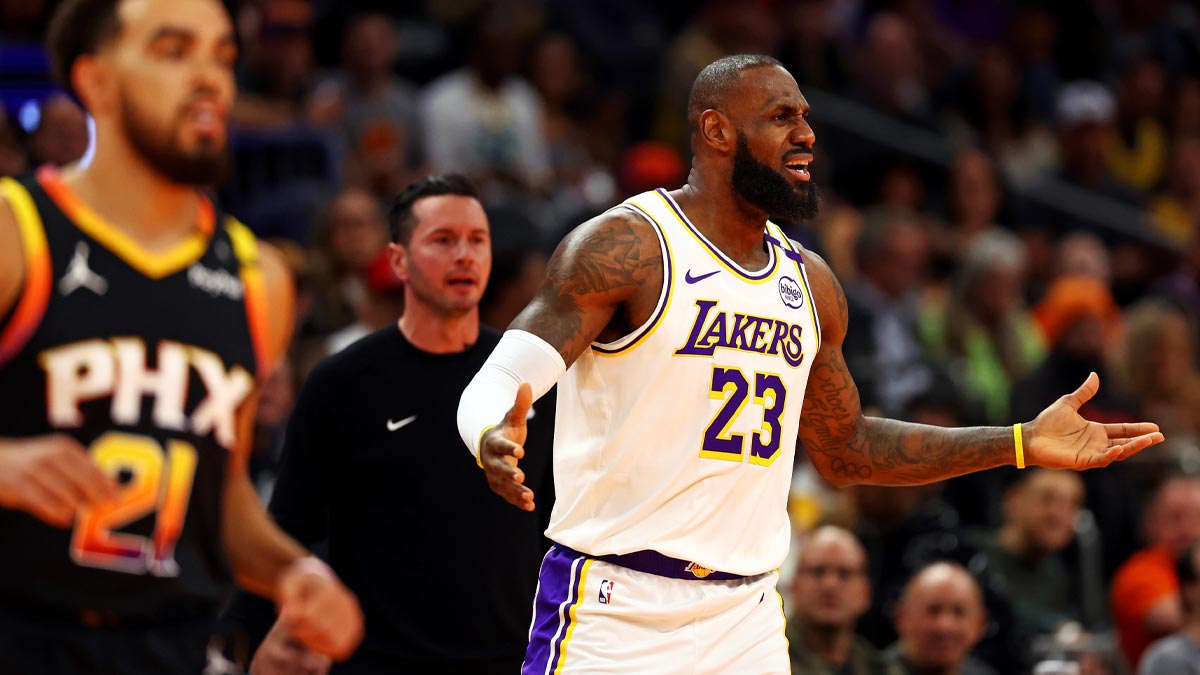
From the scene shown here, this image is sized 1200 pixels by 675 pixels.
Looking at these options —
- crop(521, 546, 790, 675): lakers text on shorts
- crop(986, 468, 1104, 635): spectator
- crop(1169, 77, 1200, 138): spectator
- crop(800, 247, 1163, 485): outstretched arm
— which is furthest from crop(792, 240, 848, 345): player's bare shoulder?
crop(1169, 77, 1200, 138): spectator

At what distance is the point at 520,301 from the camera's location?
8898 mm

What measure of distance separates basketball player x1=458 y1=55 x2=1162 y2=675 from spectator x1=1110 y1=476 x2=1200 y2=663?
169 inches

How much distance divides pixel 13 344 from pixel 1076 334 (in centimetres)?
880

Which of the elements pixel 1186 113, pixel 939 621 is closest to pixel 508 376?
pixel 939 621

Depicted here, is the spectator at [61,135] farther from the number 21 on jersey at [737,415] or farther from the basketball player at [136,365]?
the basketball player at [136,365]

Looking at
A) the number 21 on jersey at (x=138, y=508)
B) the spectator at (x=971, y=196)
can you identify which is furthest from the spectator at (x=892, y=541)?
the number 21 on jersey at (x=138, y=508)

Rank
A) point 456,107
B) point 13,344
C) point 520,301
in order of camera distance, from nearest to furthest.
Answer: point 13,344 → point 520,301 → point 456,107

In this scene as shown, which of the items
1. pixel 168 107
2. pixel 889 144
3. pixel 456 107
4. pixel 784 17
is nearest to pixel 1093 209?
pixel 889 144

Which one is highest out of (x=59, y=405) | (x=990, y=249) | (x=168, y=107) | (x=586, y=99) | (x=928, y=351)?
(x=586, y=99)

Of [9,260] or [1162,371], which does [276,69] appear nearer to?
[1162,371]

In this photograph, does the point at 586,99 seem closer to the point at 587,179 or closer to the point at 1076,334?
the point at 587,179

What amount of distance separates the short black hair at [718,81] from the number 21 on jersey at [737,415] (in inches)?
33.0

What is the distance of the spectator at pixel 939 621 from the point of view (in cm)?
761

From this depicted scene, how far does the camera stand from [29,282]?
327 centimetres
